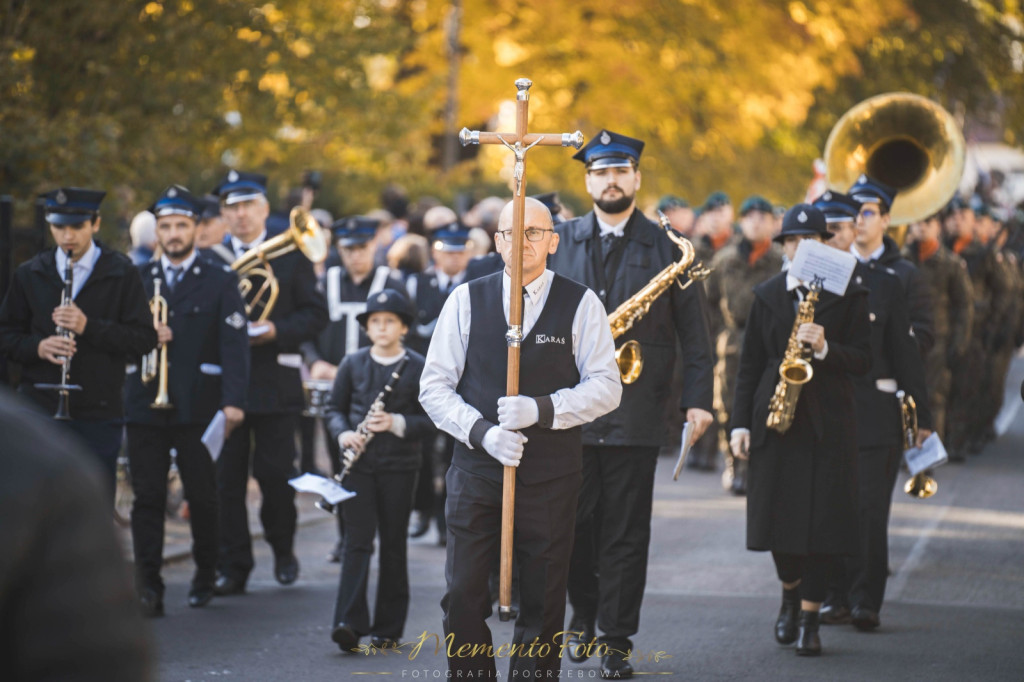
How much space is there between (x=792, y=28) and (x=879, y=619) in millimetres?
19687

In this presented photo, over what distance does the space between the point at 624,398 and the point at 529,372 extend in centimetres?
136

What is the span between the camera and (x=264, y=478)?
29.7ft

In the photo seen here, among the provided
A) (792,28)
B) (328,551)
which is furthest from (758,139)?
(328,551)

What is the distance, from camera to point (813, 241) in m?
6.98

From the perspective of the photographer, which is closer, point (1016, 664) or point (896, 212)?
point (1016, 664)

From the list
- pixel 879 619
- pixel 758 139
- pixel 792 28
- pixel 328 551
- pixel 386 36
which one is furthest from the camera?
pixel 758 139

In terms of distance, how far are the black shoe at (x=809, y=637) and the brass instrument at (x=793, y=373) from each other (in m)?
0.89

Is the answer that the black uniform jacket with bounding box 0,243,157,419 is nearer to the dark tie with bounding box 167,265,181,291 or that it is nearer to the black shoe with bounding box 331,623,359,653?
the dark tie with bounding box 167,265,181,291

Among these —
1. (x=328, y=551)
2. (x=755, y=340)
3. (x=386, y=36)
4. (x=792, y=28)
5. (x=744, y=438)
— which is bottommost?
(x=328, y=551)

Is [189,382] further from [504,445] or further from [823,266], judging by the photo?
[823,266]

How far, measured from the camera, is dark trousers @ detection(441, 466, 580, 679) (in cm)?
546

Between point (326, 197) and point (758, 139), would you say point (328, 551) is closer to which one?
point (326, 197)

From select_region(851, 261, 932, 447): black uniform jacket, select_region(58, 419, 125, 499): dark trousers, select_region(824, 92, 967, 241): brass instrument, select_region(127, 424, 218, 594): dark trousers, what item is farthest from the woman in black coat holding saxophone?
select_region(824, 92, 967, 241): brass instrument

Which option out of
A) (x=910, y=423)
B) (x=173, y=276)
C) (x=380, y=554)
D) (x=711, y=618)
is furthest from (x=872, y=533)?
(x=173, y=276)
